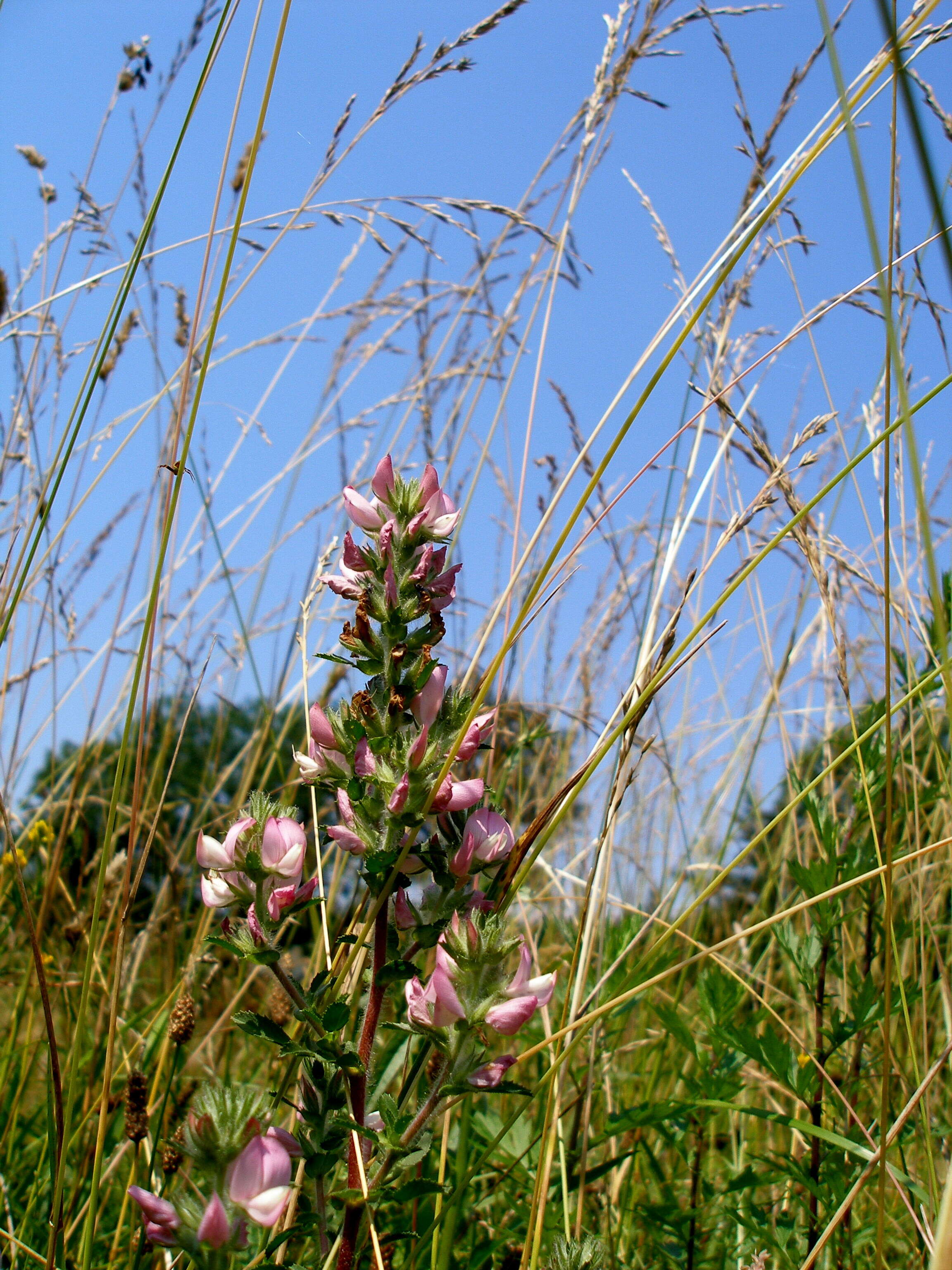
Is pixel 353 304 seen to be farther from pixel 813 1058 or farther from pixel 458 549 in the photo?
pixel 813 1058

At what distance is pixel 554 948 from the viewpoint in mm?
1830

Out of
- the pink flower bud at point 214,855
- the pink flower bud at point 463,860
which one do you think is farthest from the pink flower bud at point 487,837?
the pink flower bud at point 214,855

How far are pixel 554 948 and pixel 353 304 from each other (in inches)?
60.8

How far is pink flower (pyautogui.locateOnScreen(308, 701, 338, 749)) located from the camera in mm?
807

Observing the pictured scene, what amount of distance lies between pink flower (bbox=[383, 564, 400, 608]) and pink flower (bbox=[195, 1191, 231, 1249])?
47 cm

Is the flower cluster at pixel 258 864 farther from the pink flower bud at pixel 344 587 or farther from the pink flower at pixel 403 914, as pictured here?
the pink flower bud at pixel 344 587

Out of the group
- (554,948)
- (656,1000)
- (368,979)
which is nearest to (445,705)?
(368,979)

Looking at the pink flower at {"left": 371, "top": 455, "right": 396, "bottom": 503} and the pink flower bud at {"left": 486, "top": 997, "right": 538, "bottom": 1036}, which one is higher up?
the pink flower at {"left": 371, "top": 455, "right": 396, "bottom": 503}

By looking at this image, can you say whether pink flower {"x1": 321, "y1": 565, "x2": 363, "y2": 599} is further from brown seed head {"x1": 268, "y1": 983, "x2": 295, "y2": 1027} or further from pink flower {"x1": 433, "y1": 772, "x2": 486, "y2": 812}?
brown seed head {"x1": 268, "y1": 983, "x2": 295, "y2": 1027}

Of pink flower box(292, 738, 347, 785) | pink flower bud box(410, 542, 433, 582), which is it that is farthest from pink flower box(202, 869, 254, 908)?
pink flower bud box(410, 542, 433, 582)

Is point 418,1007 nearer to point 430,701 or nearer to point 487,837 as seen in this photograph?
point 487,837

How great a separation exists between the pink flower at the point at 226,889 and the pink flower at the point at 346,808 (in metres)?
0.10

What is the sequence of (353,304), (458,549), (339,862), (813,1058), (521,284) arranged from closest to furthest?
1. (813,1058)
2. (339,862)
3. (521,284)
4. (458,549)
5. (353,304)

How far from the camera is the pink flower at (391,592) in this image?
82 cm
